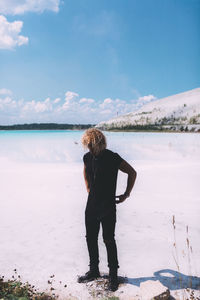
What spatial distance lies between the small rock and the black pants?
17.3 inches

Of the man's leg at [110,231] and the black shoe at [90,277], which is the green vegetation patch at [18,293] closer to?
the black shoe at [90,277]

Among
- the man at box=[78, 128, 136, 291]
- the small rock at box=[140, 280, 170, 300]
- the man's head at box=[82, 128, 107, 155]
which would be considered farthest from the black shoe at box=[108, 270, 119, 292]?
the man's head at box=[82, 128, 107, 155]

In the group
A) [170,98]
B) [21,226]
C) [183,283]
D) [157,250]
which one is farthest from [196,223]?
[170,98]

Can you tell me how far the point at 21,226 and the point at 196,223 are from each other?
377 cm

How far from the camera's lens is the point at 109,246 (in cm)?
320

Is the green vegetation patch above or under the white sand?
above

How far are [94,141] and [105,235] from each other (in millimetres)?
1150

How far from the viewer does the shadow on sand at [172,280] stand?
3348 mm

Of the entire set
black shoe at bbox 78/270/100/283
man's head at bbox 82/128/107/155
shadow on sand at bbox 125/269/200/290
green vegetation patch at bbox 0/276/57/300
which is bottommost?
shadow on sand at bbox 125/269/200/290

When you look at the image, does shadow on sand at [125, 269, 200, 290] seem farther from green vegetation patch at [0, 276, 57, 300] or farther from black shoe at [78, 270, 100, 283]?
green vegetation patch at [0, 276, 57, 300]

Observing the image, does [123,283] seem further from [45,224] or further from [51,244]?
[45,224]

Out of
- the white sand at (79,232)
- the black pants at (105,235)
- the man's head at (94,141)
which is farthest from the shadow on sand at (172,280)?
the man's head at (94,141)

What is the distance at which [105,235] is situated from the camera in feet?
10.4

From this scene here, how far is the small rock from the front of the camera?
9.41 ft
